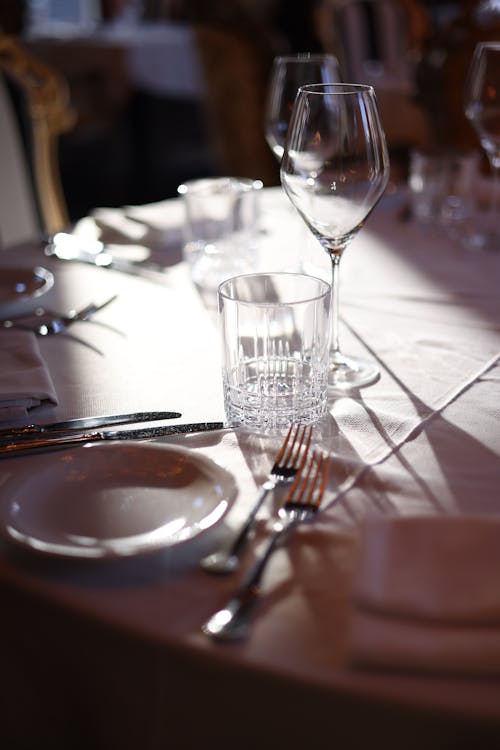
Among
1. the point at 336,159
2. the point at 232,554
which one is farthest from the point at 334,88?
the point at 232,554

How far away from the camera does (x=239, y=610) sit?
492 millimetres

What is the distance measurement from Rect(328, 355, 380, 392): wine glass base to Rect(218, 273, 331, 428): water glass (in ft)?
0.23

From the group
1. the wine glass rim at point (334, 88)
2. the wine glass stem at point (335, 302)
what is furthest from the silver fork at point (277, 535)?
the wine glass rim at point (334, 88)

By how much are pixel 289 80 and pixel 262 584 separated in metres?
0.87

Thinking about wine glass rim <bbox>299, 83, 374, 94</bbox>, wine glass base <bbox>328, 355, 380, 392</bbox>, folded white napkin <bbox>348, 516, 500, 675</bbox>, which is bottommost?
wine glass base <bbox>328, 355, 380, 392</bbox>

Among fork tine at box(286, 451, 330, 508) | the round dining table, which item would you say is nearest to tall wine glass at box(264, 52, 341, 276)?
the round dining table

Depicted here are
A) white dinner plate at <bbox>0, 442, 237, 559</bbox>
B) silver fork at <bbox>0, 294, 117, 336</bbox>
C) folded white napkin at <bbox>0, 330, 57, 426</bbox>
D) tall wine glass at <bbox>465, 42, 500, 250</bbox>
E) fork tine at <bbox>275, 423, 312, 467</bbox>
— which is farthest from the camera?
tall wine glass at <bbox>465, 42, 500, 250</bbox>

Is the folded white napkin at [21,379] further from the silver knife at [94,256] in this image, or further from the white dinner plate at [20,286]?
the silver knife at [94,256]

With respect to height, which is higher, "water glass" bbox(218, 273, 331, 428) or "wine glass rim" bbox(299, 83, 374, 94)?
"wine glass rim" bbox(299, 83, 374, 94)

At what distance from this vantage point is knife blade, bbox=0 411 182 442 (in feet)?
2.40

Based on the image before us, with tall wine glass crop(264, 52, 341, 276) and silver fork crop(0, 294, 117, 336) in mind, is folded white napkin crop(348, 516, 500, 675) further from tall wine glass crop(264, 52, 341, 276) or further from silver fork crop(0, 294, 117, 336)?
tall wine glass crop(264, 52, 341, 276)

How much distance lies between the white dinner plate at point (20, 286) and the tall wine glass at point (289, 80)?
369mm

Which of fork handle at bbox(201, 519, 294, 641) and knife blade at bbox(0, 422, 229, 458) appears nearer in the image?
fork handle at bbox(201, 519, 294, 641)

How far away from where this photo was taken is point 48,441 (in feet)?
2.34
